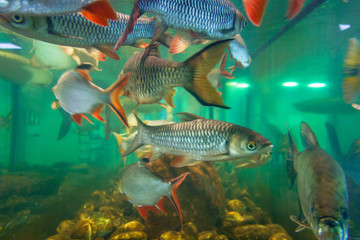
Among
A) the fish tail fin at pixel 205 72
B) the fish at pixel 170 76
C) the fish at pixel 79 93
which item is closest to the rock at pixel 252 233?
the fish at pixel 170 76

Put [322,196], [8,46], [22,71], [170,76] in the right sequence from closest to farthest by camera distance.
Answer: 1. [322,196]
2. [170,76]
3. [8,46]
4. [22,71]

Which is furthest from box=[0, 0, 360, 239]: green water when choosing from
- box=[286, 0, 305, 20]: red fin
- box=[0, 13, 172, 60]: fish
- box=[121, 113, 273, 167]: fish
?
box=[0, 13, 172, 60]: fish

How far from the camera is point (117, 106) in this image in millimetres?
2180

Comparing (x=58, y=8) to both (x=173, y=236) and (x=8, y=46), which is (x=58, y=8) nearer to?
(x=173, y=236)

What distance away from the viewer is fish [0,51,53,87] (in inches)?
492

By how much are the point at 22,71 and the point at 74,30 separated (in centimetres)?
1552

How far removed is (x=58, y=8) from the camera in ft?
4.38

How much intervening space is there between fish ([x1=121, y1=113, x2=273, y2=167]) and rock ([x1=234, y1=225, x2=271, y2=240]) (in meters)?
1.73

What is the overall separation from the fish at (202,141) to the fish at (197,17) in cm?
111

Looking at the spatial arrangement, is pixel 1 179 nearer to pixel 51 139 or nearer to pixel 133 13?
pixel 133 13

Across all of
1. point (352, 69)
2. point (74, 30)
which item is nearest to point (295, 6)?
point (352, 69)

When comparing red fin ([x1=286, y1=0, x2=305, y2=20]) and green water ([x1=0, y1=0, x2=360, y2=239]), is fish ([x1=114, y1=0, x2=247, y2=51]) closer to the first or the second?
red fin ([x1=286, y1=0, x2=305, y2=20])

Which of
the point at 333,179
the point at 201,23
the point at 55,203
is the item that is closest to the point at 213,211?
the point at 333,179

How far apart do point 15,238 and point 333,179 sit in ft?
20.1
